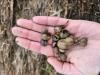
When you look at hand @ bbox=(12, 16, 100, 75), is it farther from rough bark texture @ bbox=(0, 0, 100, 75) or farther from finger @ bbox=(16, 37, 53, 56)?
rough bark texture @ bbox=(0, 0, 100, 75)

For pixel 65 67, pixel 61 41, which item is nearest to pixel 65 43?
pixel 61 41

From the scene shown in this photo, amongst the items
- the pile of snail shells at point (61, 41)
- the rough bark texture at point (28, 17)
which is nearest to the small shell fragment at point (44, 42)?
the pile of snail shells at point (61, 41)

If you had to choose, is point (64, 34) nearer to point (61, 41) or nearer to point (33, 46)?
point (61, 41)

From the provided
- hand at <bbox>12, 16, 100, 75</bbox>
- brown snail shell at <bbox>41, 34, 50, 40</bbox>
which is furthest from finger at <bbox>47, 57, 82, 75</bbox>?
brown snail shell at <bbox>41, 34, 50, 40</bbox>

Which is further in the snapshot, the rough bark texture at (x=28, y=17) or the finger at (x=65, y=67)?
the rough bark texture at (x=28, y=17)

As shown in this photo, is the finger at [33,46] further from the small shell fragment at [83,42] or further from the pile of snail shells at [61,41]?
the small shell fragment at [83,42]

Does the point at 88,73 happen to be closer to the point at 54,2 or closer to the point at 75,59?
the point at 75,59
